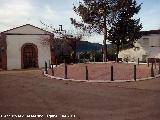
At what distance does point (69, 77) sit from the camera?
2106 cm

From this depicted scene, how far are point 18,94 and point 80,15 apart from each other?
2587cm

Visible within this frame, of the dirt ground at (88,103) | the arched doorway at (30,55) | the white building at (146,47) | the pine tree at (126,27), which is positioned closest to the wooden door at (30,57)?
the arched doorway at (30,55)

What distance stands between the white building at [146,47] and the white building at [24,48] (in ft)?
40.9

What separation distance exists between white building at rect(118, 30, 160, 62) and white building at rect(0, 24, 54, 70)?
40.9ft

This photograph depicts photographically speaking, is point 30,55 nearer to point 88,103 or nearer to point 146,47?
point 146,47

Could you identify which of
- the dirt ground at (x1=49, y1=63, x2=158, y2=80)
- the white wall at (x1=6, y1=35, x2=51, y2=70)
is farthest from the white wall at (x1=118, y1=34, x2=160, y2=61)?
the dirt ground at (x1=49, y1=63, x2=158, y2=80)

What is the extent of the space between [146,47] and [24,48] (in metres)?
16.4

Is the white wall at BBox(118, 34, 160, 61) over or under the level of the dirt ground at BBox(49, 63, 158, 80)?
over

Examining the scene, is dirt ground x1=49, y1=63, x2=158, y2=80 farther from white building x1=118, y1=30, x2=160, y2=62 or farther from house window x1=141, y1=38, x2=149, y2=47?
house window x1=141, y1=38, x2=149, y2=47

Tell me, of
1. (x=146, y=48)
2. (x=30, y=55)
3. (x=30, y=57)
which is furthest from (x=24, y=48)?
(x=146, y=48)

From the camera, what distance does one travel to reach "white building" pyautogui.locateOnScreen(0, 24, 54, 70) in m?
34.4

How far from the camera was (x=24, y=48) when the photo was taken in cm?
3519

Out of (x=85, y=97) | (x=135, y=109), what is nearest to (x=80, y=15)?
(x=85, y=97)

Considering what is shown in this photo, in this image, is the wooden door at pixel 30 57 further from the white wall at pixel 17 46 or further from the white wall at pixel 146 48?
the white wall at pixel 146 48
